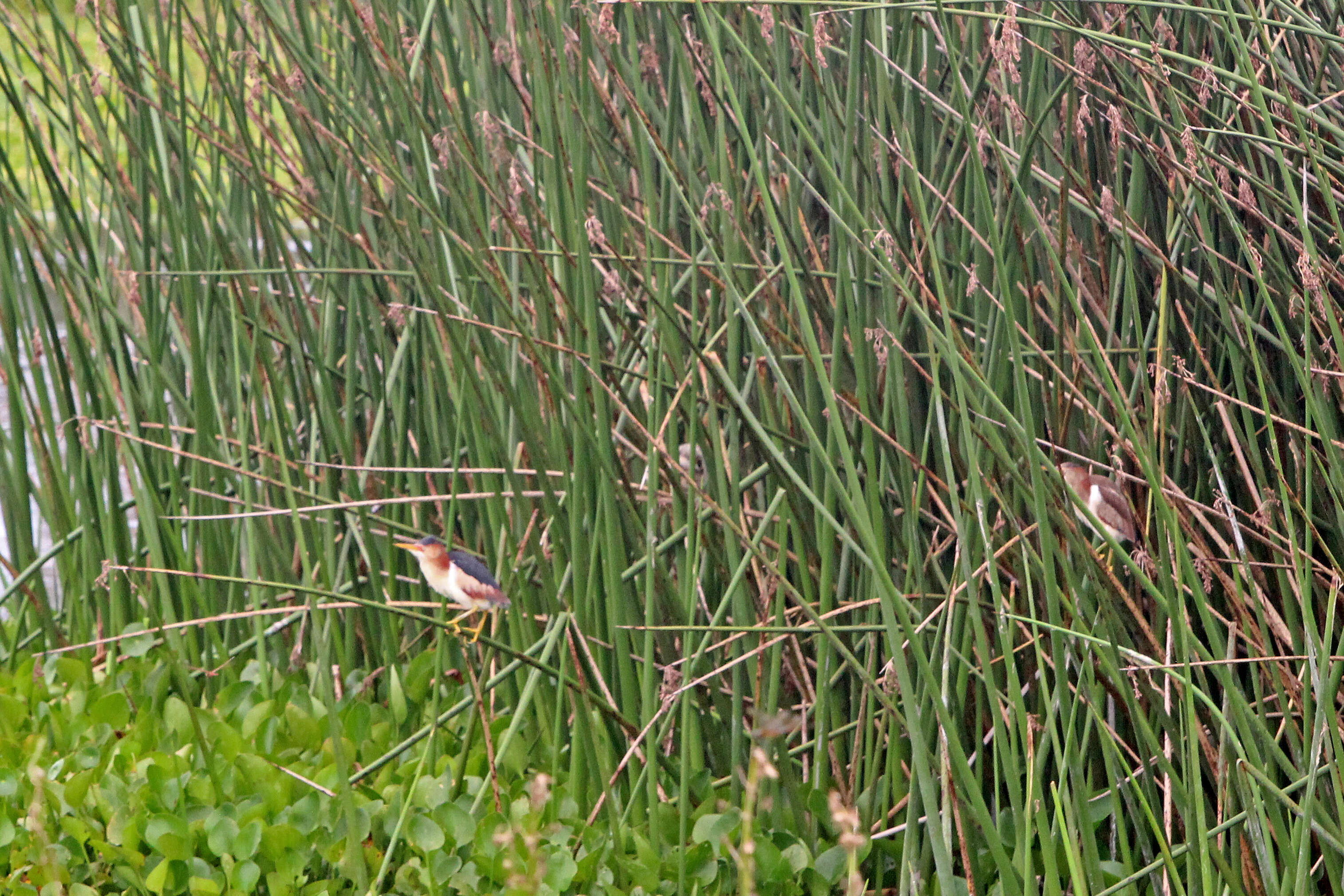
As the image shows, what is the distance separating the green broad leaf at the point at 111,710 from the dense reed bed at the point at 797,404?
0.29 ft

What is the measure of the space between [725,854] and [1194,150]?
2.57 feet

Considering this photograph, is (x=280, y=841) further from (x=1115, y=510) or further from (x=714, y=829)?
(x=1115, y=510)

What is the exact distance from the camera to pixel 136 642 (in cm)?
189

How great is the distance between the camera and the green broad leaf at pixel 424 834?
140cm

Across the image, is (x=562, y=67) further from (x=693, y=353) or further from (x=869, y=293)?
(x=869, y=293)

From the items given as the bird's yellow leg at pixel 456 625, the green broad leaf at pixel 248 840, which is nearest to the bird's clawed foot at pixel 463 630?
the bird's yellow leg at pixel 456 625

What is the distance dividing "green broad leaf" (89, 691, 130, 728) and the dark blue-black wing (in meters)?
0.67

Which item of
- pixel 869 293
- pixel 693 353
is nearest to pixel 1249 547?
pixel 869 293

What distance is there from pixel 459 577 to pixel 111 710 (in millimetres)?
697

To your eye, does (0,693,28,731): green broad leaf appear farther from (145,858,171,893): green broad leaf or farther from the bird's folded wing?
the bird's folded wing

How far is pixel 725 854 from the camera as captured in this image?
1.39 meters

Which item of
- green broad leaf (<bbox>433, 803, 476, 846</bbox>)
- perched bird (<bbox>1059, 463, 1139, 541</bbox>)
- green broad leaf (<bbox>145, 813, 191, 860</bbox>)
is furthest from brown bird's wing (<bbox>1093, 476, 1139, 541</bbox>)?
green broad leaf (<bbox>145, 813, 191, 860</bbox>)

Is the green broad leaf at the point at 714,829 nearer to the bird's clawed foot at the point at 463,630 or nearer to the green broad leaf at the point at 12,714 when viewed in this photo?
the bird's clawed foot at the point at 463,630

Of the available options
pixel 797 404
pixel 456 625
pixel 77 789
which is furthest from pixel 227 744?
pixel 797 404
